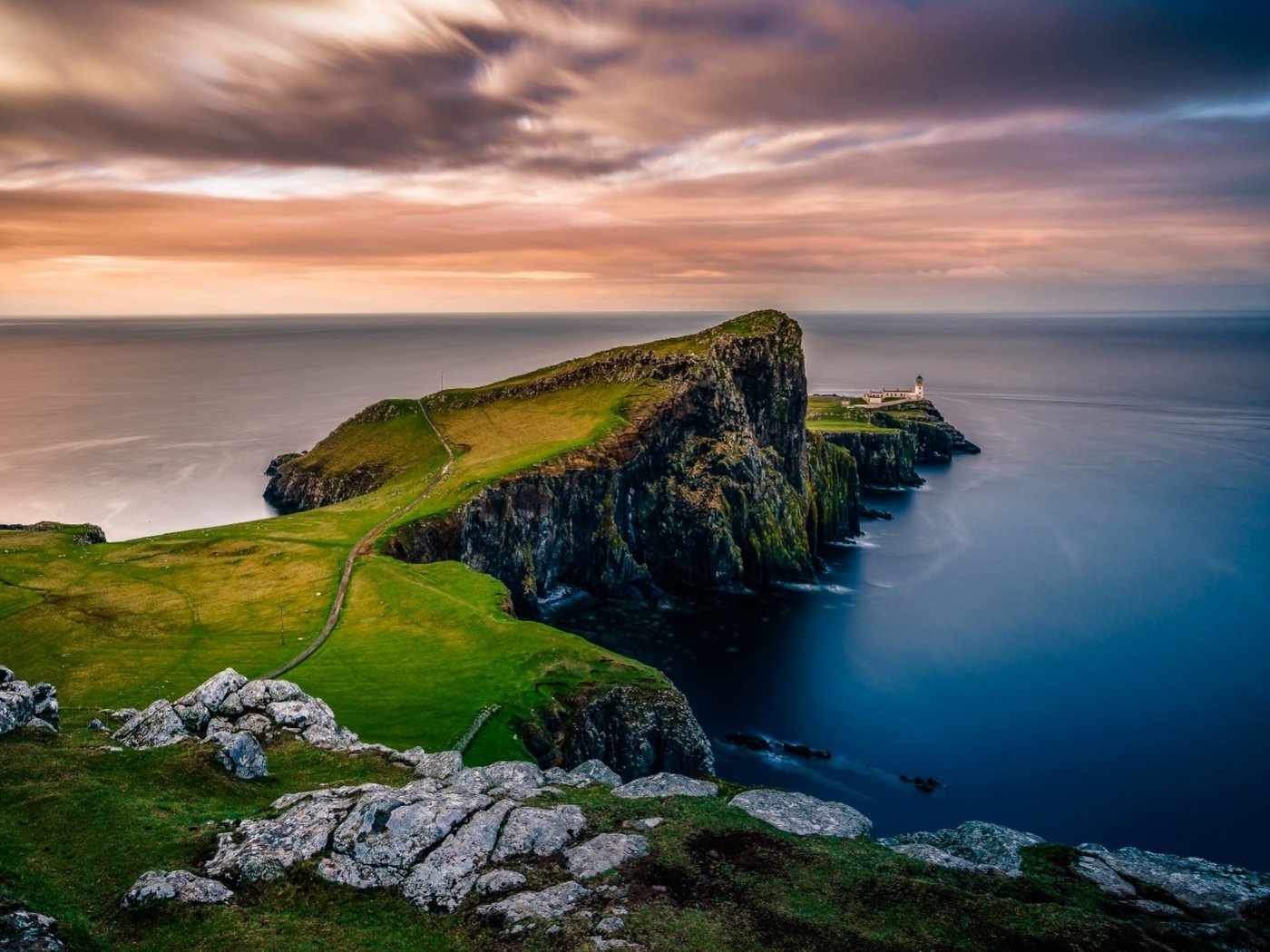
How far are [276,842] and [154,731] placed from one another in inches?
551

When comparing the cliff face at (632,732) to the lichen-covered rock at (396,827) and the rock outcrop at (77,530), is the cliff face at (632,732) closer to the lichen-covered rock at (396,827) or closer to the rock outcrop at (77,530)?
the lichen-covered rock at (396,827)

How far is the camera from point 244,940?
70.2 ft

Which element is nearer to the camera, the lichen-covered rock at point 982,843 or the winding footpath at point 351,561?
the lichen-covered rock at point 982,843

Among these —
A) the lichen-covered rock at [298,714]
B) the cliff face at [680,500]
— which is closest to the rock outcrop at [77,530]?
the cliff face at [680,500]

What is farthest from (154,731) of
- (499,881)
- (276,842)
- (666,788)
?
(666,788)

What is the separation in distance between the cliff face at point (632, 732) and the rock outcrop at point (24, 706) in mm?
28285

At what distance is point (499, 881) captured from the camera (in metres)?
25.1

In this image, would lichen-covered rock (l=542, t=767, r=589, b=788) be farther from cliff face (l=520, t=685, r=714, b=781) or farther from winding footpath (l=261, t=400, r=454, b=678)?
winding footpath (l=261, t=400, r=454, b=678)

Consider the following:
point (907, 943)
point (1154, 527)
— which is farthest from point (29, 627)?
point (1154, 527)

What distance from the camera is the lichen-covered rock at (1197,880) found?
26.5 meters

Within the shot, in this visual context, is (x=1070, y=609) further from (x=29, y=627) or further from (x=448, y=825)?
(x=29, y=627)

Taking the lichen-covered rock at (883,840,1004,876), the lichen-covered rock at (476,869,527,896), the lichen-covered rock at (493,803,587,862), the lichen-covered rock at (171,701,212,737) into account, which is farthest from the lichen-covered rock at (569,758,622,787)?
the lichen-covered rock at (171,701,212,737)

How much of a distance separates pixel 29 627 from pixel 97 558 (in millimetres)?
21954

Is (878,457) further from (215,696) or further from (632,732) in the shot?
(215,696)
